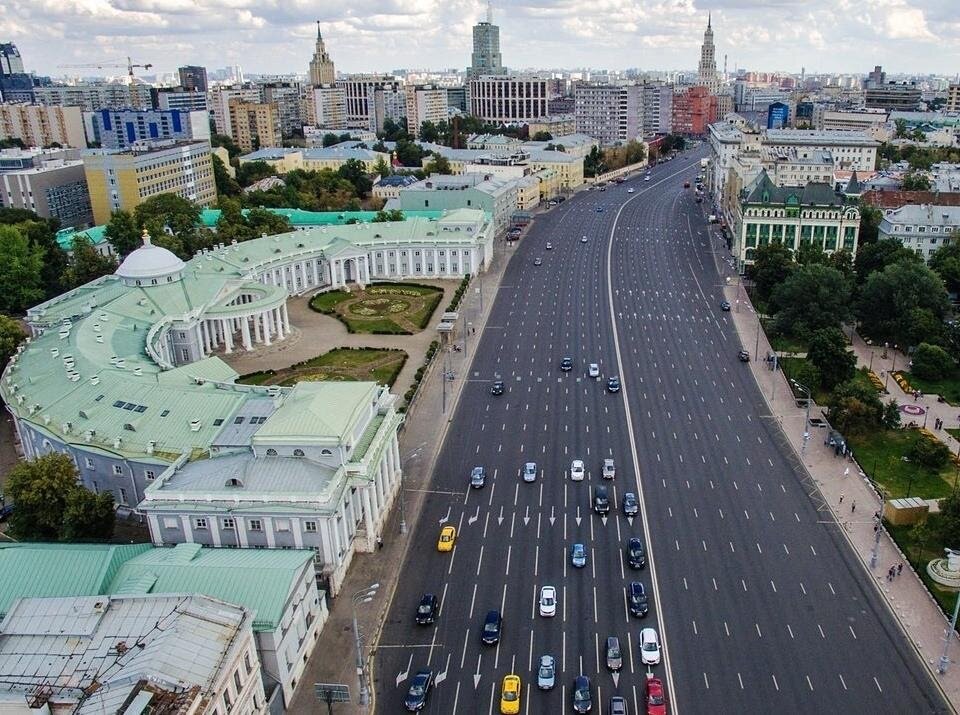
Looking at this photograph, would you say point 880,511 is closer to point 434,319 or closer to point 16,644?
point 16,644

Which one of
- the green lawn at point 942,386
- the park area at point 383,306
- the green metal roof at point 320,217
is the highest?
the green metal roof at point 320,217

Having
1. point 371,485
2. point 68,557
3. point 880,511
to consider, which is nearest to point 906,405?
point 880,511

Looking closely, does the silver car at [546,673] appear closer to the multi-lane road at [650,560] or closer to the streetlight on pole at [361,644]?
A: the multi-lane road at [650,560]

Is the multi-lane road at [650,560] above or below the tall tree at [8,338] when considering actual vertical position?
below

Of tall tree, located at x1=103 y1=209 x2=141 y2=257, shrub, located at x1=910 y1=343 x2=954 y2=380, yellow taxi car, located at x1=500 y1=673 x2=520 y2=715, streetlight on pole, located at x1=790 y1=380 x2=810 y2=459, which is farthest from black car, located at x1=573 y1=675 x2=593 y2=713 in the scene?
tall tree, located at x1=103 y1=209 x2=141 y2=257

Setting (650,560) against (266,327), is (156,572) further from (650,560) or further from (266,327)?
(266,327)

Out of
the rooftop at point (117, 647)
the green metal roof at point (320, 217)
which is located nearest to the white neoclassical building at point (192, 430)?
the rooftop at point (117, 647)

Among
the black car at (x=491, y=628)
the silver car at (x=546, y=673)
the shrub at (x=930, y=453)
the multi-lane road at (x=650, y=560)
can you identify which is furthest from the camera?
the shrub at (x=930, y=453)
